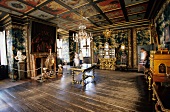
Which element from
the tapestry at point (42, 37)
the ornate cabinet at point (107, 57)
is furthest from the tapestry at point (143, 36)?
the tapestry at point (42, 37)

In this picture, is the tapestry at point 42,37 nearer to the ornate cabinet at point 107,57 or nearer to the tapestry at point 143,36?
the ornate cabinet at point 107,57

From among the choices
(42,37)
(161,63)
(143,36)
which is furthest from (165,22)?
(42,37)

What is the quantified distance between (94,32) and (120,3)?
5.35m

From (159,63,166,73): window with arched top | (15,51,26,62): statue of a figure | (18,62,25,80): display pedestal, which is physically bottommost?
(18,62,25,80): display pedestal

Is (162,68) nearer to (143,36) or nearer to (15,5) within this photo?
(143,36)

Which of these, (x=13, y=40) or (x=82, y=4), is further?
(x=13, y=40)

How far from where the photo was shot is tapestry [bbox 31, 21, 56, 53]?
21.4 feet

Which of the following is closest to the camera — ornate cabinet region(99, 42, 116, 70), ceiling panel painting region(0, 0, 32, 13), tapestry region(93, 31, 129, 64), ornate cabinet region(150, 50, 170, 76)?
ornate cabinet region(150, 50, 170, 76)

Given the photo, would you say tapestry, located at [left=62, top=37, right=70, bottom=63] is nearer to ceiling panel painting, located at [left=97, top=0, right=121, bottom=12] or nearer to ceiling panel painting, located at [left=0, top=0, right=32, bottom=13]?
ceiling panel painting, located at [left=0, top=0, right=32, bottom=13]

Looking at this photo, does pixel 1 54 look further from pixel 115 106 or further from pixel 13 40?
pixel 115 106

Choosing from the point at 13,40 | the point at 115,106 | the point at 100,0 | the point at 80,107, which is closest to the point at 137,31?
the point at 100,0

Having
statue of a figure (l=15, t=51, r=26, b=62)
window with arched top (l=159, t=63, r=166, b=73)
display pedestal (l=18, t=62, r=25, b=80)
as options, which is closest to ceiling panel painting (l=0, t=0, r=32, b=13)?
statue of a figure (l=15, t=51, r=26, b=62)

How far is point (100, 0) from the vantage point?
4.48 m

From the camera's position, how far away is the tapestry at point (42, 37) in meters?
6.51
